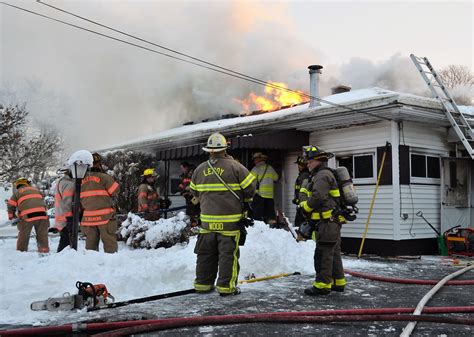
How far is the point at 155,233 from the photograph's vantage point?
9.30 m

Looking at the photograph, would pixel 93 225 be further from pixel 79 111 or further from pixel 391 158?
pixel 79 111

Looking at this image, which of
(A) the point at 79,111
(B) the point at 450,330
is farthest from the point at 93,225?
(A) the point at 79,111

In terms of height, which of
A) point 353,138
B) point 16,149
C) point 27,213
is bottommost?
point 27,213

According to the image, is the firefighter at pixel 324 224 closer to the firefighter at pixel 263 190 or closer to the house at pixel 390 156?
the house at pixel 390 156

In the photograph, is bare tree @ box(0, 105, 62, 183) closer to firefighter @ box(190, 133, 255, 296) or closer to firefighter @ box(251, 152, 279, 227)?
firefighter @ box(251, 152, 279, 227)

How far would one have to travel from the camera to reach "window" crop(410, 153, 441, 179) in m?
9.88

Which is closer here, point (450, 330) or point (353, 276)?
point (450, 330)

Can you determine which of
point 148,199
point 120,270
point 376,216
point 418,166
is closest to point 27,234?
point 148,199

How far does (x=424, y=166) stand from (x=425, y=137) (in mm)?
642

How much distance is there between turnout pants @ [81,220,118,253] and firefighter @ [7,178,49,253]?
215 centimetres

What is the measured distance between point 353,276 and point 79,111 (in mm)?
19427

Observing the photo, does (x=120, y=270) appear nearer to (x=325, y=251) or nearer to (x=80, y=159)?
(x=80, y=159)

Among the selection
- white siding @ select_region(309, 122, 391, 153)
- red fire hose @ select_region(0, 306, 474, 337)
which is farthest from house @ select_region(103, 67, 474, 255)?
red fire hose @ select_region(0, 306, 474, 337)

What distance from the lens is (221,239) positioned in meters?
5.35
